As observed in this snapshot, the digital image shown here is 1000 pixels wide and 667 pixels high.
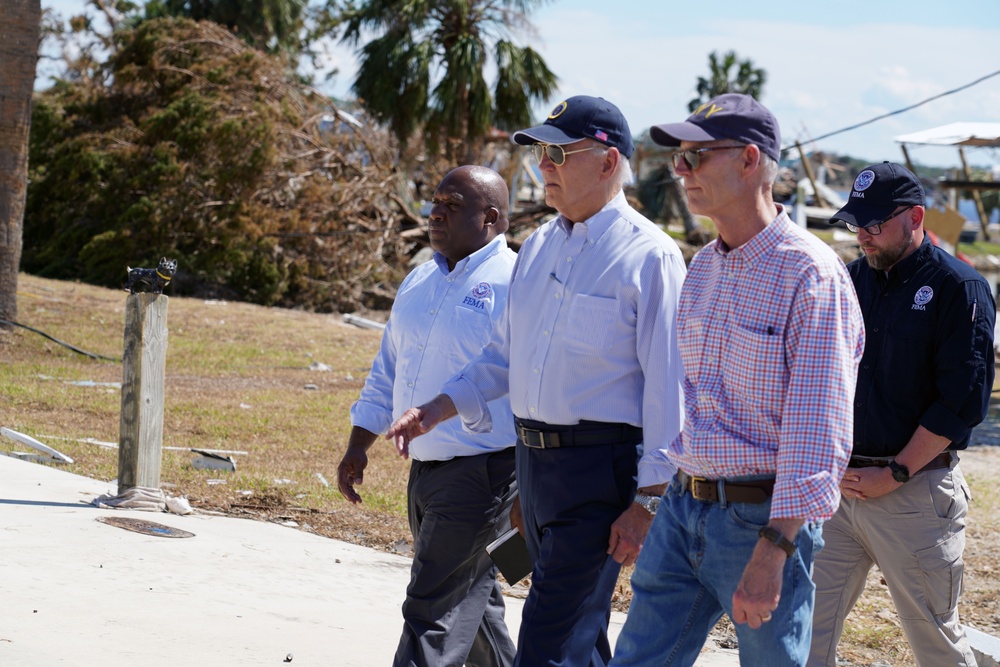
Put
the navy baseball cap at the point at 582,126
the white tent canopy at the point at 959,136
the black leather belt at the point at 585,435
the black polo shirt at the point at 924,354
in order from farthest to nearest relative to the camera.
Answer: the white tent canopy at the point at 959,136, the black polo shirt at the point at 924,354, the navy baseball cap at the point at 582,126, the black leather belt at the point at 585,435

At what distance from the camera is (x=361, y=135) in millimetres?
21406

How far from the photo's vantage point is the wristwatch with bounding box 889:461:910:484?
371cm

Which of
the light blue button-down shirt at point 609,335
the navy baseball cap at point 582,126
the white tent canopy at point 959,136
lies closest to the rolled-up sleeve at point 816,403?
the light blue button-down shirt at point 609,335

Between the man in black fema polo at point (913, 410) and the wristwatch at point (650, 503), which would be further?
the man in black fema polo at point (913, 410)

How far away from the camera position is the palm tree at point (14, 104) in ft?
40.3

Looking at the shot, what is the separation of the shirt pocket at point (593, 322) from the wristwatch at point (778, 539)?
34.3 inches

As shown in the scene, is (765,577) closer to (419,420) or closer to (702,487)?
(702,487)

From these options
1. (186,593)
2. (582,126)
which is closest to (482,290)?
(582,126)

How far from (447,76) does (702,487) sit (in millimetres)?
22237

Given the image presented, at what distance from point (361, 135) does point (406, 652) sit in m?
18.4

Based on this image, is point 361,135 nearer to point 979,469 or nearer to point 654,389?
point 979,469

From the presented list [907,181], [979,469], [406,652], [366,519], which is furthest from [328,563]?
[979,469]

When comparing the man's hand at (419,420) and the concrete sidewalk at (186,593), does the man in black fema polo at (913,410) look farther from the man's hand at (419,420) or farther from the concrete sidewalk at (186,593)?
the man's hand at (419,420)

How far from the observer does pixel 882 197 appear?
3.81 metres
